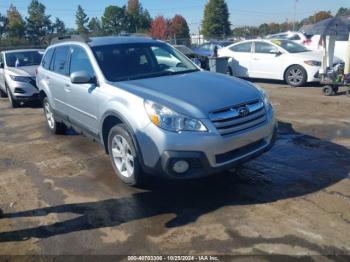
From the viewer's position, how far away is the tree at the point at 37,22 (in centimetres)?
7712

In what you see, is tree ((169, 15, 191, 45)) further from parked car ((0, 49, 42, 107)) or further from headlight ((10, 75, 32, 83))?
headlight ((10, 75, 32, 83))

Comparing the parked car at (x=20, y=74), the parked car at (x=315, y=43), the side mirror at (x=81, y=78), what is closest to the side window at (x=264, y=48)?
the parked car at (x=315, y=43)

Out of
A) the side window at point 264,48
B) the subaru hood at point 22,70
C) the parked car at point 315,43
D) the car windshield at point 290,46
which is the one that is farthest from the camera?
the parked car at point 315,43

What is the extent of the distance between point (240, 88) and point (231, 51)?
1024 centimetres

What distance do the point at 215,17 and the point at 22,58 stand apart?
256 ft

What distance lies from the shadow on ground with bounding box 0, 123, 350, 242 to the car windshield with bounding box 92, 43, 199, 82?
1.53m

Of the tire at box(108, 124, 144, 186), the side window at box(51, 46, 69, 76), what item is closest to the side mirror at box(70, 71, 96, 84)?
the tire at box(108, 124, 144, 186)

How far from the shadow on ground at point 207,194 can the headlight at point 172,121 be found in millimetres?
891

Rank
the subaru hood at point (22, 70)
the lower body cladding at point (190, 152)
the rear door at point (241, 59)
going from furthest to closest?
the rear door at point (241, 59) → the subaru hood at point (22, 70) → the lower body cladding at point (190, 152)

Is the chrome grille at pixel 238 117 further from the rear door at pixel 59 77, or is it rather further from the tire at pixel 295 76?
the tire at pixel 295 76

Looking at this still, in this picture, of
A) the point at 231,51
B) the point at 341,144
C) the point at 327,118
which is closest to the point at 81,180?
the point at 341,144

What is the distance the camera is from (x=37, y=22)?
79.4m

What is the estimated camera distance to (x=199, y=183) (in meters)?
5.01

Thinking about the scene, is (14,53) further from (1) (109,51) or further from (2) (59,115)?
(1) (109,51)
